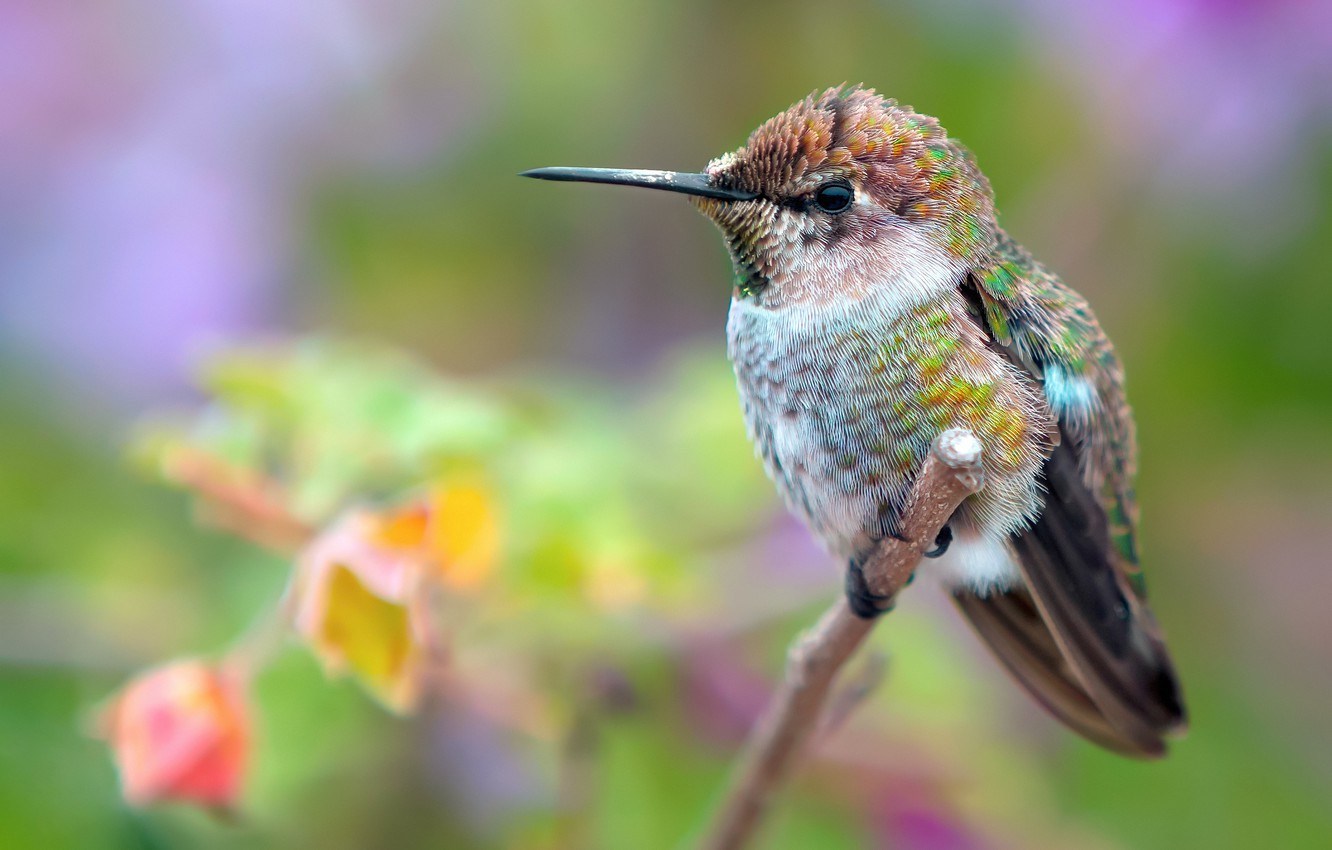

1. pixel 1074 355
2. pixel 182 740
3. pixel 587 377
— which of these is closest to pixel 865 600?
pixel 1074 355

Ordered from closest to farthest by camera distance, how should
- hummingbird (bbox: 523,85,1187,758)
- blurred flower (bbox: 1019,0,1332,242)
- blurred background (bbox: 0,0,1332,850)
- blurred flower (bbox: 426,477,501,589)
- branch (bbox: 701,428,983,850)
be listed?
branch (bbox: 701,428,983,850) → hummingbird (bbox: 523,85,1187,758) → blurred flower (bbox: 426,477,501,589) → blurred background (bbox: 0,0,1332,850) → blurred flower (bbox: 1019,0,1332,242)

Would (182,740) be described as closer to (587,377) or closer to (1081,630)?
(1081,630)

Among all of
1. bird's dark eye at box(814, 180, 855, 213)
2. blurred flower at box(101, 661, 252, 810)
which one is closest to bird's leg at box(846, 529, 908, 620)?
bird's dark eye at box(814, 180, 855, 213)

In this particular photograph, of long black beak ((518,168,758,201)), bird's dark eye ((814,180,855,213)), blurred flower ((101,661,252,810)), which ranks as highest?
bird's dark eye ((814,180,855,213))

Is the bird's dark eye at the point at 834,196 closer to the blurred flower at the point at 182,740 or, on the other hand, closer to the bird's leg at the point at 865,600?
the bird's leg at the point at 865,600

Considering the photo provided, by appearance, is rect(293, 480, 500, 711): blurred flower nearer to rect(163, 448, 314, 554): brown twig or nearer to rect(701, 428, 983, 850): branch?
rect(163, 448, 314, 554): brown twig

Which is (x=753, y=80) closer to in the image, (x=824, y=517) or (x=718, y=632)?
(x=718, y=632)
